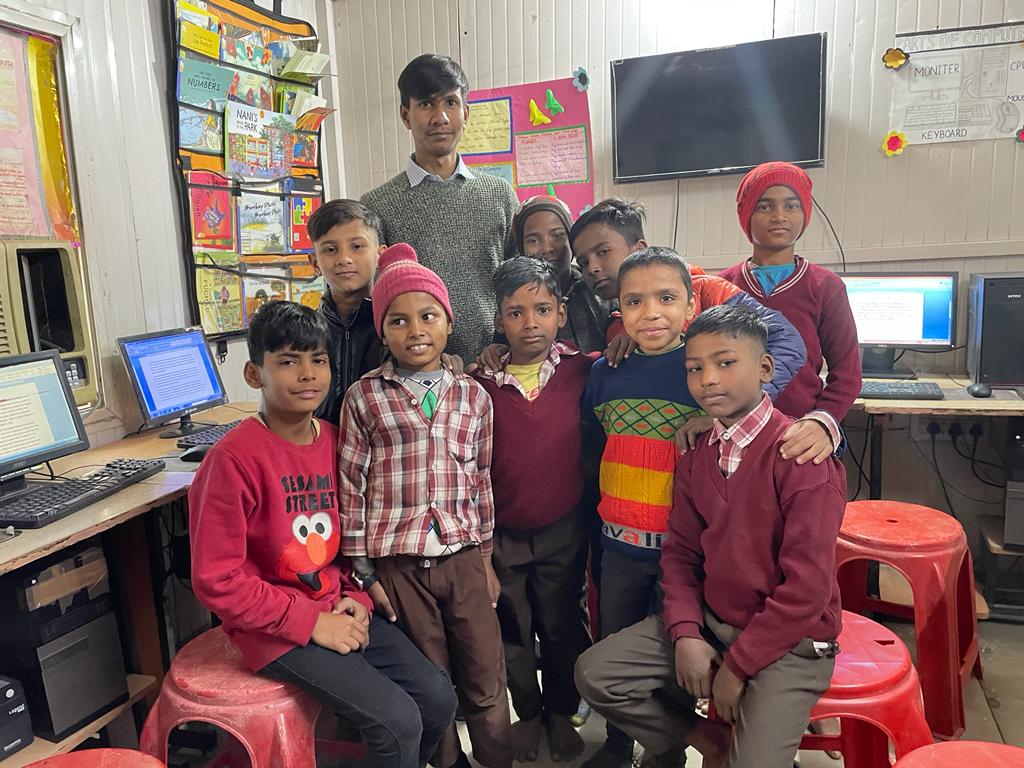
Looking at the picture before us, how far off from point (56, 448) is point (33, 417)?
0.09m

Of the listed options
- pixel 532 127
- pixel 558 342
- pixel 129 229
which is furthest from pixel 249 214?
pixel 558 342

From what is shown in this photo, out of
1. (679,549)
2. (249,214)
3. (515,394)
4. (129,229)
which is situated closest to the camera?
(679,549)

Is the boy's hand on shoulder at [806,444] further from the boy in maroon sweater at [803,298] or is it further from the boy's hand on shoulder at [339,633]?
the boy's hand on shoulder at [339,633]

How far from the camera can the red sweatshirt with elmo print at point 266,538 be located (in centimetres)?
134

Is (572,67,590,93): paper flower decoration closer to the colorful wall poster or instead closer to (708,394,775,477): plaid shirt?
the colorful wall poster

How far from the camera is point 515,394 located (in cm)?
169

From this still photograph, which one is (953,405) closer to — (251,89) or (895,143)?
(895,143)

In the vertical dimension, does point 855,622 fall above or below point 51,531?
below

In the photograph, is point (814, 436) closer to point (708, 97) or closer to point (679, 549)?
point (679, 549)

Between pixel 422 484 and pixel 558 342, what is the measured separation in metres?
0.51

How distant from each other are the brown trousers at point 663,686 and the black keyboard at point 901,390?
1.33 m

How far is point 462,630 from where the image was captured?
1.59m

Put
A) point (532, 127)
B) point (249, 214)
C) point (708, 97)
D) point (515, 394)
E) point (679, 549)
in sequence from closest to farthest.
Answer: point (679, 549) < point (515, 394) < point (249, 214) < point (708, 97) < point (532, 127)

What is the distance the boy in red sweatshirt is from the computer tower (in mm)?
2253
